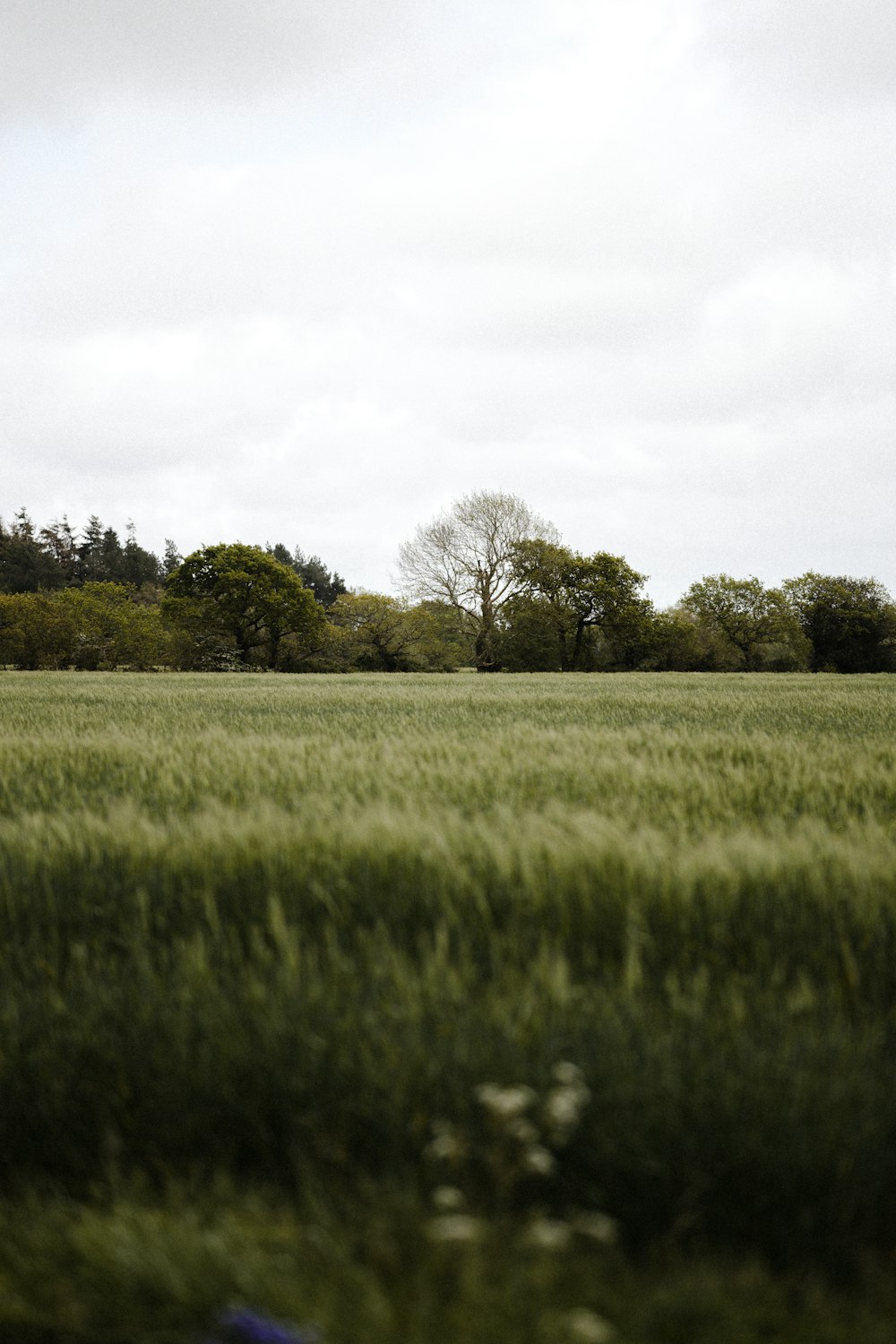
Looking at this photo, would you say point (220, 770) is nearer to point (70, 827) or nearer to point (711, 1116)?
point (70, 827)

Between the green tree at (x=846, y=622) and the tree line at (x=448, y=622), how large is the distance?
0.13 meters

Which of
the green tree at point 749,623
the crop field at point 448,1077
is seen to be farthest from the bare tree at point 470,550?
the crop field at point 448,1077

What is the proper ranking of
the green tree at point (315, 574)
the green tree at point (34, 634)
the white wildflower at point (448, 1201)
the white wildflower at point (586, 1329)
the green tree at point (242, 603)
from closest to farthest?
the white wildflower at point (586, 1329)
the white wildflower at point (448, 1201)
the green tree at point (34, 634)
the green tree at point (242, 603)
the green tree at point (315, 574)

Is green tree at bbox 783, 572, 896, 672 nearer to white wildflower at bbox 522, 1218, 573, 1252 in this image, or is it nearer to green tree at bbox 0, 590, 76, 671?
green tree at bbox 0, 590, 76, 671

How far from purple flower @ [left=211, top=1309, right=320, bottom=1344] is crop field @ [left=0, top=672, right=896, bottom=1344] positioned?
0.02 metres

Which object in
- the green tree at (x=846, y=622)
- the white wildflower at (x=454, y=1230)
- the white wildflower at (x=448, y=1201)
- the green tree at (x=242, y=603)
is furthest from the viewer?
the green tree at (x=846, y=622)

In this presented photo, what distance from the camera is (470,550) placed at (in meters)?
41.5

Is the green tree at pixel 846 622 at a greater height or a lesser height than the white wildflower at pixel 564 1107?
greater

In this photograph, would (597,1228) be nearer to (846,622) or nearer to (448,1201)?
(448,1201)

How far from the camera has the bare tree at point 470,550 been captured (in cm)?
4091

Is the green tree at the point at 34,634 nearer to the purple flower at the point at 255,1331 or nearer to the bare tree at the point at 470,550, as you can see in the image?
the bare tree at the point at 470,550

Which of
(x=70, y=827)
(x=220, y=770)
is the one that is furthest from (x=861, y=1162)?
(x=220, y=770)

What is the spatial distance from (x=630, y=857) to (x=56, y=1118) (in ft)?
4.76

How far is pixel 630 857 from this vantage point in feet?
6.31
